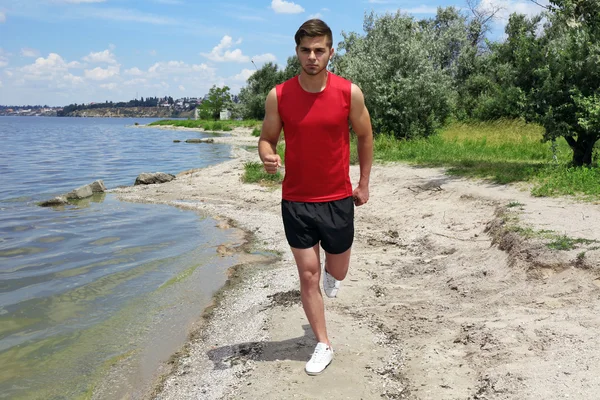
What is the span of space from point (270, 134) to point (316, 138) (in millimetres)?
388

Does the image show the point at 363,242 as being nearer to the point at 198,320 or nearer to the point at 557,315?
the point at 198,320

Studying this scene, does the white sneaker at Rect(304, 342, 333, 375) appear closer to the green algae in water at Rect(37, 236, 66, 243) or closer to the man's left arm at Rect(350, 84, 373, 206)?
the man's left arm at Rect(350, 84, 373, 206)

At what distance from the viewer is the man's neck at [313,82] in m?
3.48

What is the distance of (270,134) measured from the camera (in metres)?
3.72

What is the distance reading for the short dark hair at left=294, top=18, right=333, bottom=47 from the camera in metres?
3.40

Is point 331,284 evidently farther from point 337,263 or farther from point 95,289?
point 95,289

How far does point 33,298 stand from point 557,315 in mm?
6046

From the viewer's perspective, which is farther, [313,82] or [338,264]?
[338,264]

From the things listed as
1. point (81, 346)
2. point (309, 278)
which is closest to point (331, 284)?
Result: point (309, 278)

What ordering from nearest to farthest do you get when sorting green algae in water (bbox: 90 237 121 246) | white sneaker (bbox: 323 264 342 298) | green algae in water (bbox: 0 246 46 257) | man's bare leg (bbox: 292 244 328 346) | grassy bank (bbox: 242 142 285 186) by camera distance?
man's bare leg (bbox: 292 244 328 346), white sneaker (bbox: 323 264 342 298), green algae in water (bbox: 0 246 46 257), green algae in water (bbox: 90 237 121 246), grassy bank (bbox: 242 142 285 186)

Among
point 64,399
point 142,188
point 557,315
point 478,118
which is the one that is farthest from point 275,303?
point 478,118

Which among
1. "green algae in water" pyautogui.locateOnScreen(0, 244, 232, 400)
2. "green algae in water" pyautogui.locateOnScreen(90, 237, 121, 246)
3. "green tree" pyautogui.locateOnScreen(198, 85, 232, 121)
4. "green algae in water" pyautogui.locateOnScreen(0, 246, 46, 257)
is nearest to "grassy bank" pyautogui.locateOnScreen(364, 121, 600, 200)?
"green algae in water" pyautogui.locateOnScreen(0, 244, 232, 400)

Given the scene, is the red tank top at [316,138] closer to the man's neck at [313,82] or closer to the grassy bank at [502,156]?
the man's neck at [313,82]

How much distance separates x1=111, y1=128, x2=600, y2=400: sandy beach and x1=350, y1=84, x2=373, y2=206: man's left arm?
132 cm
